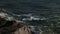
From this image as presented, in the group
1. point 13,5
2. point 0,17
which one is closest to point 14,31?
point 0,17

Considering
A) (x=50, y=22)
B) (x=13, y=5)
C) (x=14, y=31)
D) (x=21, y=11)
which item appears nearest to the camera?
(x=14, y=31)

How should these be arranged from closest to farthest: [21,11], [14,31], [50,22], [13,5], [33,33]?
[14,31]
[33,33]
[50,22]
[21,11]
[13,5]

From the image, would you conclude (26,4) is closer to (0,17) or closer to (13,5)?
(13,5)

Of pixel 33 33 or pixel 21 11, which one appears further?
pixel 21 11

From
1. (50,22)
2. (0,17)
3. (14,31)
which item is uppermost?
(0,17)

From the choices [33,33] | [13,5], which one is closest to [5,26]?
[33,33]

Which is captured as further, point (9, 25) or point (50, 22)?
point (50, 22)

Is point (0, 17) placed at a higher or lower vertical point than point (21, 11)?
higher

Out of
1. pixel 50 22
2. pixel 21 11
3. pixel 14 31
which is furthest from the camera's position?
pixel 21 11

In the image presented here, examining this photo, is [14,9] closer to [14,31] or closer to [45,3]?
[45,3]
